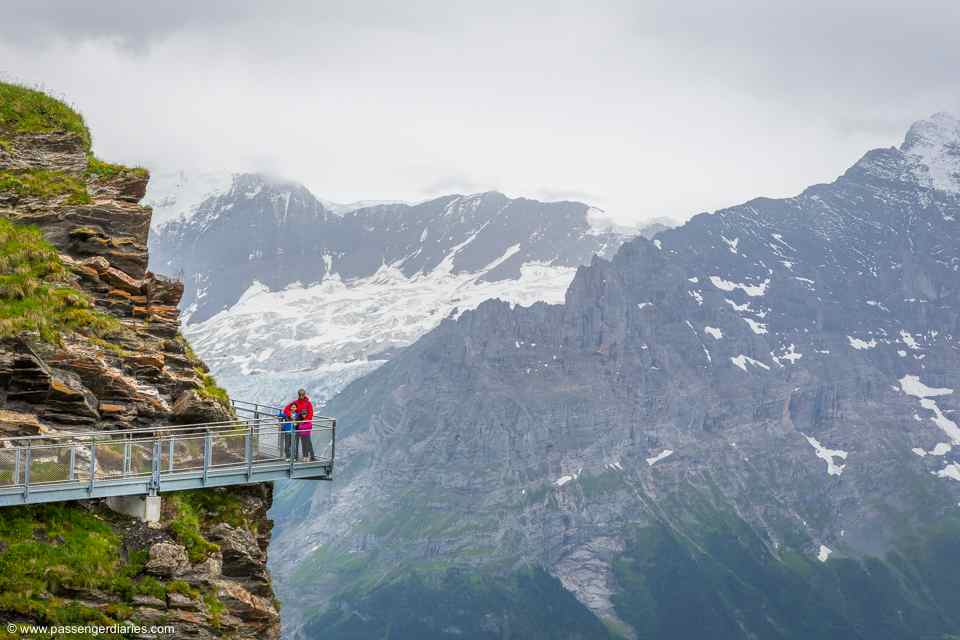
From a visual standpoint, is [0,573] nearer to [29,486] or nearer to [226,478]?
[29,486]

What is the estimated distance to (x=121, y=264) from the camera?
4612 cm

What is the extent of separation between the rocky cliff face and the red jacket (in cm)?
288

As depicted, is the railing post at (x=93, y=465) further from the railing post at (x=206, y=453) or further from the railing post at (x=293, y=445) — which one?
the railing post at (x=293, y=445)

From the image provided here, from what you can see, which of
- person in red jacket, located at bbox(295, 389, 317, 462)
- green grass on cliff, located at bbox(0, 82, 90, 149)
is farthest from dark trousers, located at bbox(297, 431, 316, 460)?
green grass on cliff, located at bbox(0, 82, 90, 149)

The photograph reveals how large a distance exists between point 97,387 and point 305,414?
337 inches

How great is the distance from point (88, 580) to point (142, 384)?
28.5 ft

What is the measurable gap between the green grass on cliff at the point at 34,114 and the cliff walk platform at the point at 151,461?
1621 centimetres

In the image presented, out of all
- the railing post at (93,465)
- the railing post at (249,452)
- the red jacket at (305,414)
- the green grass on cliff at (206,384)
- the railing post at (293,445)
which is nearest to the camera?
the railing post at (93,465)

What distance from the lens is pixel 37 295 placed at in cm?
4150

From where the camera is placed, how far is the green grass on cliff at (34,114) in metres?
50.2

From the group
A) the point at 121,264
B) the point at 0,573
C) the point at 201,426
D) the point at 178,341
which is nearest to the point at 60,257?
the point at 121,264

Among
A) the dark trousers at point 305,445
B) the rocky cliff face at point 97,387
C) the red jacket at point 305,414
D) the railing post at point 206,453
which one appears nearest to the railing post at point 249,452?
the rocky cliff face at point 97,387

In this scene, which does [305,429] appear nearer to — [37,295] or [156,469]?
[156,469]

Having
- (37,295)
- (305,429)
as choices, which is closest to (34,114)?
(37,295)
